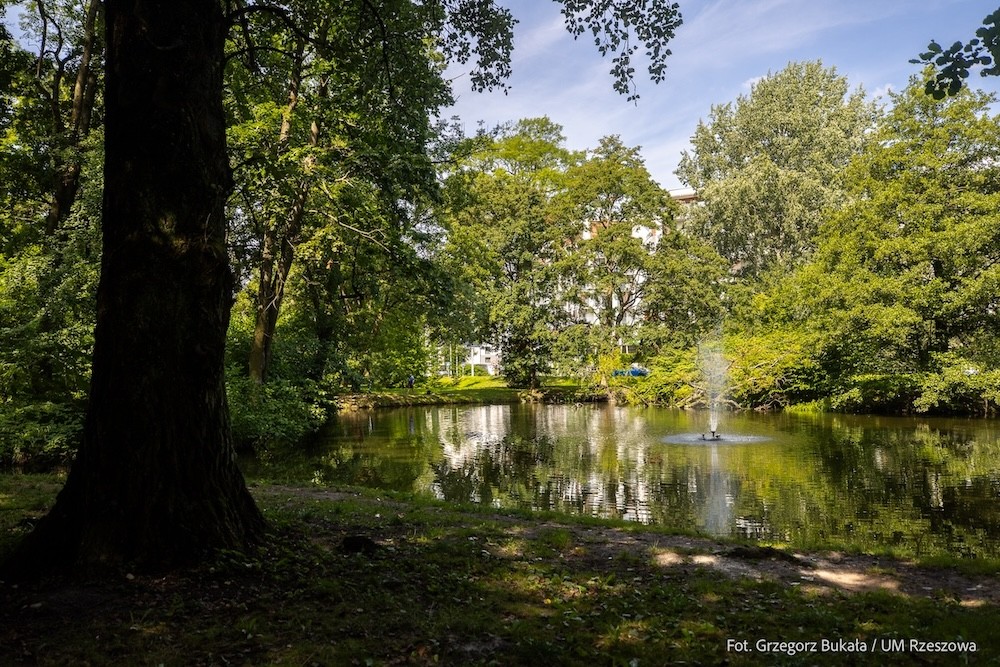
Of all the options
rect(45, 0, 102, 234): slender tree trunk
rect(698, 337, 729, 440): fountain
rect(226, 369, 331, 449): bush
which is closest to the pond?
rect(226, 369, 331, 449): bush

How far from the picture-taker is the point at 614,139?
39000 mm

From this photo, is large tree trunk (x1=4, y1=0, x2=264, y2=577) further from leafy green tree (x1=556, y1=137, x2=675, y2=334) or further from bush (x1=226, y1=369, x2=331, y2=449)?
leafy green tree (x1=556, y1=137, x2=675, y2=334)

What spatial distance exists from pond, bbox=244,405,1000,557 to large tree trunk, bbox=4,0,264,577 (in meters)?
6.93

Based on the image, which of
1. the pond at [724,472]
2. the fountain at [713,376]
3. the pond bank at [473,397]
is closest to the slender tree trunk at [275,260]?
the pond at [724,472]

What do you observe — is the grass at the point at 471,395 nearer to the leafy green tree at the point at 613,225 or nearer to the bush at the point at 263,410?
the leafy green tree at the point at 613,225

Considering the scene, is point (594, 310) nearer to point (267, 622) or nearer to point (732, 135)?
point (732, 135)

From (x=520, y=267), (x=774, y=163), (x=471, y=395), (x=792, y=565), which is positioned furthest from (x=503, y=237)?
(x=792, y=565)

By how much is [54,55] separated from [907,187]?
28.2 metres

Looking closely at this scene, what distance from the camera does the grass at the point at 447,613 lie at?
3818 millimetres

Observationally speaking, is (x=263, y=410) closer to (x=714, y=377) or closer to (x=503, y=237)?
(x=714, y=377)

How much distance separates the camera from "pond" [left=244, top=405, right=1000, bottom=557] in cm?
1009

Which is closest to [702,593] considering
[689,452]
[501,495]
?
[501,495]

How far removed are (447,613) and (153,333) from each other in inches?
115

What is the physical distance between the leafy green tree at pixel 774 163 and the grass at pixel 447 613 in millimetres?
36115
